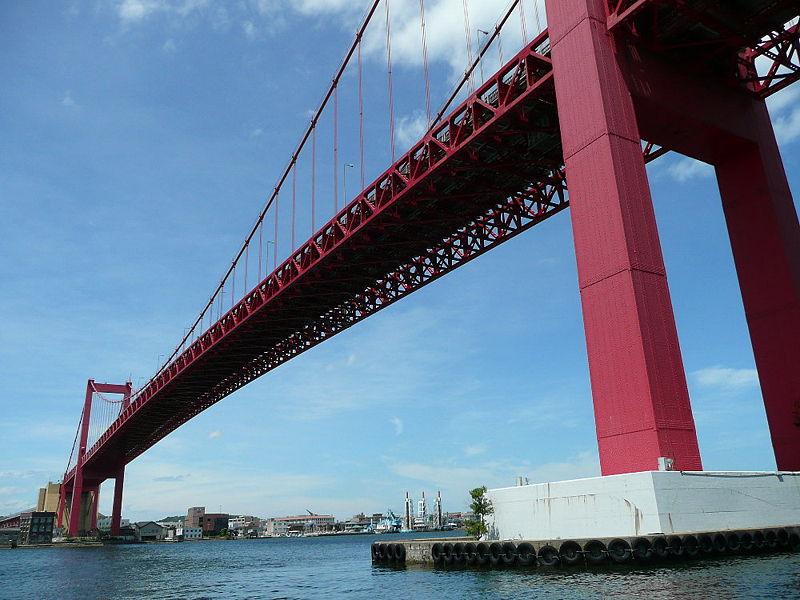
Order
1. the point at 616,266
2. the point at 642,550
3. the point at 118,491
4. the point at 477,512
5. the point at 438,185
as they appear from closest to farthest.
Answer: the point at 642,550 < the point at 616,266 < the point at 477,512 < the point at 438,185 < the point at 118,491

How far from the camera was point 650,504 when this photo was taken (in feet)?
51.5

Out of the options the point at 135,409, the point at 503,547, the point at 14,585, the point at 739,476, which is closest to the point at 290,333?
the point at 14,585

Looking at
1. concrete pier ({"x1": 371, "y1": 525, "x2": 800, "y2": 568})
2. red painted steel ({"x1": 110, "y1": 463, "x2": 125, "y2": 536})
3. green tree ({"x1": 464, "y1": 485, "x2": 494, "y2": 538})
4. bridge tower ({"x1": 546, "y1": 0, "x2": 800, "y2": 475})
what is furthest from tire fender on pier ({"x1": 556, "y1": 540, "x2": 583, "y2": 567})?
red painted steel ({"x1": 110, "y1": 463, "x2": 125, "y2": 536})

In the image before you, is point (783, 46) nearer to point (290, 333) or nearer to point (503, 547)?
point (503, 547)

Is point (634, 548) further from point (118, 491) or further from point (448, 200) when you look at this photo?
point (118, 491)

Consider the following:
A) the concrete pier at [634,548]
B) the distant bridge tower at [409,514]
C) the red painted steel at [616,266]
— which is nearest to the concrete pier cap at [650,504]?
the concrete pier at [634,548]

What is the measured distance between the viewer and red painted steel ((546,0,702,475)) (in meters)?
17.3

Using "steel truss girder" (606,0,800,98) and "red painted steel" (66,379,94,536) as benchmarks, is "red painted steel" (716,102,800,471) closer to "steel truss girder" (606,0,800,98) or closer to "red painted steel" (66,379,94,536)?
"steel truss girder" (606,0,800,98)

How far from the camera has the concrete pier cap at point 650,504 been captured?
15883 millimetres

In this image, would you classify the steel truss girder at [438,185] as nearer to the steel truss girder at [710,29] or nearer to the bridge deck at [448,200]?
the bridge deck at [448,200]

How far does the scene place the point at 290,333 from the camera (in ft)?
158

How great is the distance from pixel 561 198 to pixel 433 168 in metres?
6.90

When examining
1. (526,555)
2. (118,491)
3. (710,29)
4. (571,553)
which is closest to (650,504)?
(571,553)

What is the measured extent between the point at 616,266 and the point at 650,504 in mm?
6248
